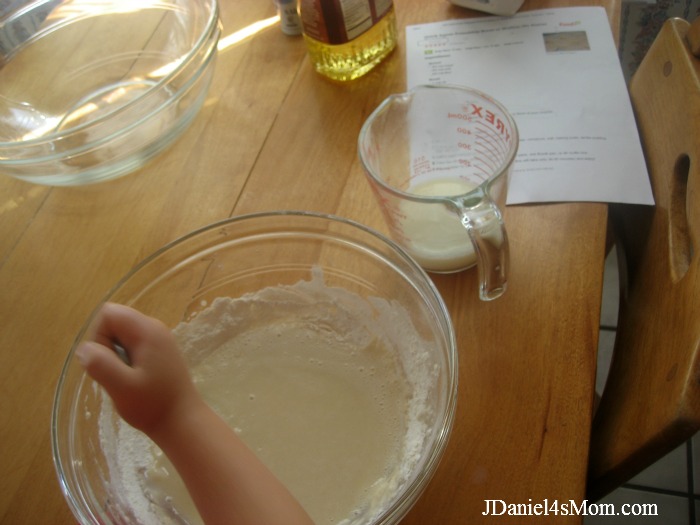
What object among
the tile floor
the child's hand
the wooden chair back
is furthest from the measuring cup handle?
the tile floor

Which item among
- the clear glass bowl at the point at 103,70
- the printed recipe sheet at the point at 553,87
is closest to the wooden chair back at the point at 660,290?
the printed recipe sheet at the point at 553,87

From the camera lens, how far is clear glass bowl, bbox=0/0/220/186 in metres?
0.71

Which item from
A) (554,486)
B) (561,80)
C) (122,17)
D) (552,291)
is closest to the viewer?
(554,486)

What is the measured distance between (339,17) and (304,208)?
225 mm

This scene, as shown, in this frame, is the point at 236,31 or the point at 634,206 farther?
the point at 236,31

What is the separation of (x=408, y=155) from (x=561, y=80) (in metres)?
0.23

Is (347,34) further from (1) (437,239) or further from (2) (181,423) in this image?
(2) (181,423)

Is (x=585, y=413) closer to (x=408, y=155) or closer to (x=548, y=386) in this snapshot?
(x=548, y=386)

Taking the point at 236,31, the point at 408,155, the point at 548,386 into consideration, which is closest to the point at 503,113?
the point at 408,155

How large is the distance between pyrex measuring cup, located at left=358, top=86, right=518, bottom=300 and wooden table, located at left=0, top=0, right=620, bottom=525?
43 millimetres

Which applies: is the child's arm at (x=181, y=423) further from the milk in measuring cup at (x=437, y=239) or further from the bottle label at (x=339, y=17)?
the bottle label at (x=339, y=17)

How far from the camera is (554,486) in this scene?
47 cm

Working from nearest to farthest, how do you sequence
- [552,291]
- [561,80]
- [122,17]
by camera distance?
[552,291], [561,80], [122,17]

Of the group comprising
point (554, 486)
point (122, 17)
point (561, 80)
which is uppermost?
point (122, 17)
